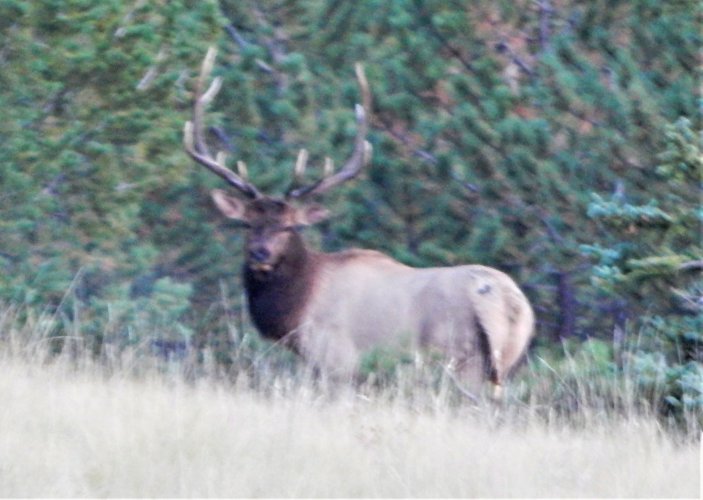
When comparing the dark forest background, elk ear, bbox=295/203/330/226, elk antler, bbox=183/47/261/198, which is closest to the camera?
the dark forest background

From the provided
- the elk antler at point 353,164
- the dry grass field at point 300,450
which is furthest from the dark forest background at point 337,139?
the dry grass field at point 300,450

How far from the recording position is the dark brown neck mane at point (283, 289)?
9961 millimetres

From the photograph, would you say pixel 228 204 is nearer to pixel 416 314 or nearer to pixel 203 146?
pixel 203 146

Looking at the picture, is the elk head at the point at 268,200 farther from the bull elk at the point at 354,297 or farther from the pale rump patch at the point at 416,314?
the pale rump patch at the point at 416,314

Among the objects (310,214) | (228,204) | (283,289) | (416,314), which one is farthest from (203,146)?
(416,314)

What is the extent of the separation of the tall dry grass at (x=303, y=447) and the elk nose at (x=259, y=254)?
2.44m

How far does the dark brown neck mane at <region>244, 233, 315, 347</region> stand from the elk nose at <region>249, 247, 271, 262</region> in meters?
Result: 0.16

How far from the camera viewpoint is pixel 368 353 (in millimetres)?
9148

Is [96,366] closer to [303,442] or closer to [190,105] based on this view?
[303,442]

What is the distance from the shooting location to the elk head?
32.5ft

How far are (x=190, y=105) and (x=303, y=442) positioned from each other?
5.72 m

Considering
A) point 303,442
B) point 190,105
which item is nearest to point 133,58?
point 190,105

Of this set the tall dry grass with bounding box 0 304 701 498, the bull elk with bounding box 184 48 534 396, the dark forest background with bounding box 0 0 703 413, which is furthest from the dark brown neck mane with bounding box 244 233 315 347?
the tall dry grass with bounding box 0 304 701 498

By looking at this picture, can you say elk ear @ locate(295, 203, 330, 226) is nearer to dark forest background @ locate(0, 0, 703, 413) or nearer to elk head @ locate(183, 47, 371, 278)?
elk head @ locate(183, 47, 371, 278)
